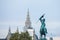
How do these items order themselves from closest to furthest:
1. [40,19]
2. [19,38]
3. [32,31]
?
[40,19] → [19,38] → [32,31]

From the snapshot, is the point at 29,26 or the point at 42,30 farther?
the point at 29,26

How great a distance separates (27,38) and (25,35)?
1387 mm

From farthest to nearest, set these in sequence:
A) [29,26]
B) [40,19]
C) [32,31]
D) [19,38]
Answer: [29,26] → [32,31] → [19,38] → [40,19]

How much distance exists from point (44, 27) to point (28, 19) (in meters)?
109

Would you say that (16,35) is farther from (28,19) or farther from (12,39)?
(28,19)

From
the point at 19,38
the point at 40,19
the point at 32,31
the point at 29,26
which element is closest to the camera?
the point at 40,19

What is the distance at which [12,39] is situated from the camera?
102875 millimetres

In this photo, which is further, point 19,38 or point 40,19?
point 19,38

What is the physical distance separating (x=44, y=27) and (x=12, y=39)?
25.4 meters

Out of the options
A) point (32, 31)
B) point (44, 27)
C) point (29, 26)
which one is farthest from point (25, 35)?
point (29, 26)

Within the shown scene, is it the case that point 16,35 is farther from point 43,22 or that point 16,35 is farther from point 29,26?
point 29,26

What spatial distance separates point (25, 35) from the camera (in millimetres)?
106250

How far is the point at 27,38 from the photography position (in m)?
105

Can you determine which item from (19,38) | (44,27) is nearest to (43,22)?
(44,27)
